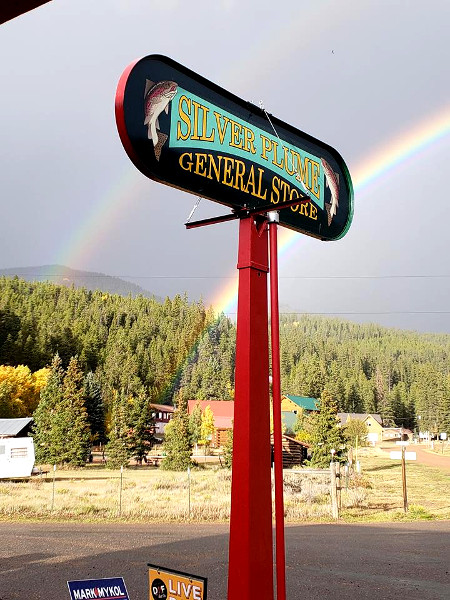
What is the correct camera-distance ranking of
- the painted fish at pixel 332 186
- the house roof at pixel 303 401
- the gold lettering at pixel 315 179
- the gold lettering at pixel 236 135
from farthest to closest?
the house roof at pixel 303 401 → the painted fish at pixel 332 186 → the gold lettering at pixel 315 179 → the gold lettering at pixel 236 135

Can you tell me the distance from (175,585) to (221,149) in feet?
9.23

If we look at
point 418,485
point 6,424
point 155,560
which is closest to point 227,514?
point 155,560

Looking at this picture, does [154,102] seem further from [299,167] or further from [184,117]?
[299,167]

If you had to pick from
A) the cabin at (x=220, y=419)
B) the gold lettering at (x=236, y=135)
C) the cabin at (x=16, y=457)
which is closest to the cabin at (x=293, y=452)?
the cabin at (x=16, y=457)

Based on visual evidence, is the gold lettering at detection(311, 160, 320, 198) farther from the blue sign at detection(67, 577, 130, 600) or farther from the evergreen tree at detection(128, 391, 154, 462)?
the evergreen tree at detection(128, 391, 154, 462)

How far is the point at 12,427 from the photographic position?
3045 cm

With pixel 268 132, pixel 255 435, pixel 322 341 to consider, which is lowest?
pixel 255 435

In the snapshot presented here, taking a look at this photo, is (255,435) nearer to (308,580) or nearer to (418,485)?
(308,580)

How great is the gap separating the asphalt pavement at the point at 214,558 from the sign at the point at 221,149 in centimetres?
487

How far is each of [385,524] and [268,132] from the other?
1250cm

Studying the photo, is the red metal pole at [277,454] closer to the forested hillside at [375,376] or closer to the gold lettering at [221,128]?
the gold lettering at [221,128]

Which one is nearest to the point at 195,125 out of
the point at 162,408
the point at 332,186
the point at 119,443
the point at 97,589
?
the point at 332,186

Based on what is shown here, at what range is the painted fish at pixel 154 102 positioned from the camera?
3611 millimetres

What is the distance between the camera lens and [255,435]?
13.2 ft
